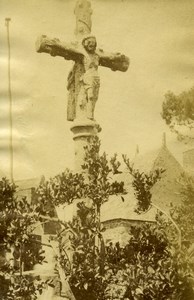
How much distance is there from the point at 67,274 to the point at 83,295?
0.08m

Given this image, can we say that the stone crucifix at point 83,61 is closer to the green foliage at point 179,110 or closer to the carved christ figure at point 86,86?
the carved christ figure at point 86,86

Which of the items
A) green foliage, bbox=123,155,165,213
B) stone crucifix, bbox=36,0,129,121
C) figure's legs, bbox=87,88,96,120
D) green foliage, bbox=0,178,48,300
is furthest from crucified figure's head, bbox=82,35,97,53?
green foliage, bbox=0,178,48,300

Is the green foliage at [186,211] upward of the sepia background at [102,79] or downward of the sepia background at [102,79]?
downward

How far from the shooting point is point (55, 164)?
135 centimetres

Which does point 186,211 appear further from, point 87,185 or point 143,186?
point 87,185

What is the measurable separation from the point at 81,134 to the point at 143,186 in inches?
10.3

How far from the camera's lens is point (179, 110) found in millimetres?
1302

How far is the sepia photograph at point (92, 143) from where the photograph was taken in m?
1.27

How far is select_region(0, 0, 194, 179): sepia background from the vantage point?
1335mm

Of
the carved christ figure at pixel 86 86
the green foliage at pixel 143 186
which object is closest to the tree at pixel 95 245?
the green foliage at pixel 143 186

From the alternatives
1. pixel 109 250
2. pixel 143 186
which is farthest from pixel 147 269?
pixel 143 186

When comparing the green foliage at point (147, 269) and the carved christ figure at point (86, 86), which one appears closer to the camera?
the green foliage at point (147, 269)

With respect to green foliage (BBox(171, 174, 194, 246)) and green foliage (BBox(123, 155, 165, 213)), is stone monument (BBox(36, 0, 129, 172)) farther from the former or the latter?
green foliage (BBox(171, 174, 194, 246))

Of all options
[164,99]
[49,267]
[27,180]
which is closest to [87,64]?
[164,99]
